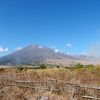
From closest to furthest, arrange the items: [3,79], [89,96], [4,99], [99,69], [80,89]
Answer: [4,99]
[89,96]
[80,89]
[3,79]
[99,69]

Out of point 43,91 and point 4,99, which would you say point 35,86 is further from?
point 4,99

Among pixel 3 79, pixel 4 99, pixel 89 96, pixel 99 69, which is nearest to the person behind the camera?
pixel 4 99

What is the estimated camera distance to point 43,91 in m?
17.7

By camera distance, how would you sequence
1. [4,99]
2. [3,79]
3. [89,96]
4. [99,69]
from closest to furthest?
[4,99], [89,96], [3,79], [99,69]

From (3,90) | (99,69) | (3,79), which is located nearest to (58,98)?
(3,90)

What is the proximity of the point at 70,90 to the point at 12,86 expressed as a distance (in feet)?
12.2

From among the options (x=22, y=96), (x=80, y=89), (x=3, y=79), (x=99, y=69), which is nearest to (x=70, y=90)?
(x=80, y=89)

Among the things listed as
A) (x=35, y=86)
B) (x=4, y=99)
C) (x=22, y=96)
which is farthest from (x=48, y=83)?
(x=4, y=99)

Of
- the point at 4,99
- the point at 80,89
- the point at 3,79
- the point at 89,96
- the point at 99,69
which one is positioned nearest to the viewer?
the point at 4,99

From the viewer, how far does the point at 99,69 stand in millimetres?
34406

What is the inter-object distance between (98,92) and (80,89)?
143 cm

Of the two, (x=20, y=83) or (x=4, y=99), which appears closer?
(x=4, y=99)

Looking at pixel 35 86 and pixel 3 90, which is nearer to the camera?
pixel 3 90

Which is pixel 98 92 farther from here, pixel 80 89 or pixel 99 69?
pixel 99 69
